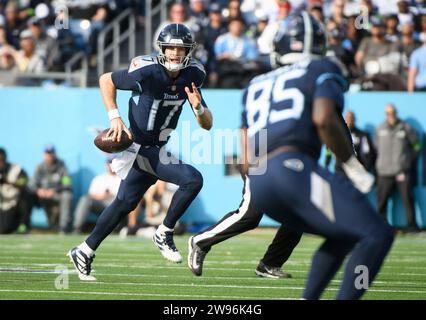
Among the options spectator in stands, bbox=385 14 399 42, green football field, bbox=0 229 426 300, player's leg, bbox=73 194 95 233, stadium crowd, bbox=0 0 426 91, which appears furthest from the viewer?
spectator in stands, bbox=385 14 399 42

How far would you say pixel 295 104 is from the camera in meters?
4.89

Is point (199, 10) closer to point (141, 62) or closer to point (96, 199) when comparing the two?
point (96, 199)

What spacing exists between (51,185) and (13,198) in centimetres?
58

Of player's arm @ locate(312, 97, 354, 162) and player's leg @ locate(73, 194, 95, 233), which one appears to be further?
player's leg @ locate(73, 194, 95, 233)

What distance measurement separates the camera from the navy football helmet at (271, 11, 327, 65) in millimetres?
5305

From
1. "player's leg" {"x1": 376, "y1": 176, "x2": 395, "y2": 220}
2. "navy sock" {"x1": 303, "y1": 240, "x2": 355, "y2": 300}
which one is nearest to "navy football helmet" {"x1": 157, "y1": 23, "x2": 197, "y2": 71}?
"navy sock" {"x1": 303, "y1": 240, "x2": 355, "y2": 300}

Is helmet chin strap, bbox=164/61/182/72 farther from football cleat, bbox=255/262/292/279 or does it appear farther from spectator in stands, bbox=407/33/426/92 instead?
spectator in stands, bbox=407/33/426/92

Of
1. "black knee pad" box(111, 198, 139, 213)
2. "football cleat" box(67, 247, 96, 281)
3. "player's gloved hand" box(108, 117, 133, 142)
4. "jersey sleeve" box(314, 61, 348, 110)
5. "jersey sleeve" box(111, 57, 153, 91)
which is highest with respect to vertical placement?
"jersey sleeve" box(111, 57, 153, 91)

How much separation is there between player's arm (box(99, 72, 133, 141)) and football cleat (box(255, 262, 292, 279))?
4.74 ft

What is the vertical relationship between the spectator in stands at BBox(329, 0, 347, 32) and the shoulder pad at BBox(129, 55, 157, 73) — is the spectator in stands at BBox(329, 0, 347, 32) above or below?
above

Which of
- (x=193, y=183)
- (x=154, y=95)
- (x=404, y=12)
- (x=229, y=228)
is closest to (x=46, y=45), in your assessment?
(x=404, y=12)

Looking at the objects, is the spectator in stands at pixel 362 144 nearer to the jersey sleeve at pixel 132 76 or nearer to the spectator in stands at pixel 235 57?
the spectator in stands at pixel 235 57
